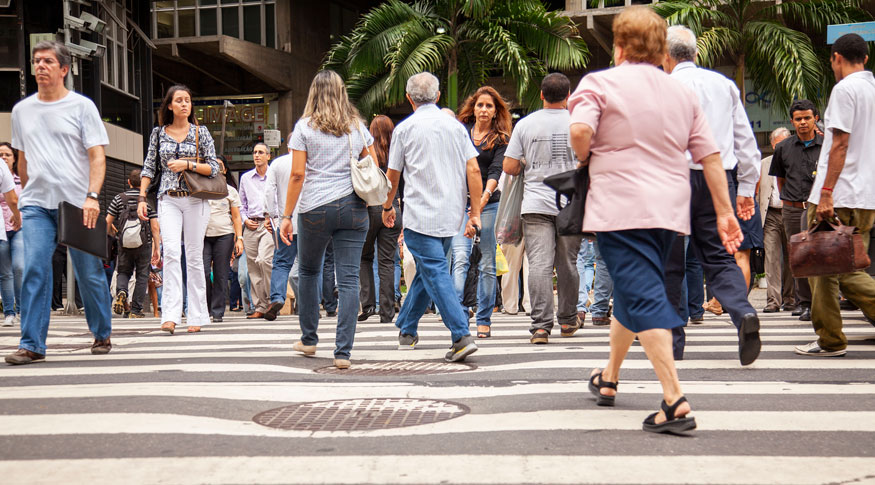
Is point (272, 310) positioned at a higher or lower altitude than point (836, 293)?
lower

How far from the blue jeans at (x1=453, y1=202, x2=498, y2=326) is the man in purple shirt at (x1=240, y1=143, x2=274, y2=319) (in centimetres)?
418

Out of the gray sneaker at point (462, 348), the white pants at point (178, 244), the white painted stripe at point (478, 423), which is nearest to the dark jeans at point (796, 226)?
the gray sneaker at point (462, 348)

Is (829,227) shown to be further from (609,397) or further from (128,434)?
(128,434)

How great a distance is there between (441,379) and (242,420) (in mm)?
1675

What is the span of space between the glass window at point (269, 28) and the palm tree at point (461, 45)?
31.8 feet

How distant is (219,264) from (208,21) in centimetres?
2314

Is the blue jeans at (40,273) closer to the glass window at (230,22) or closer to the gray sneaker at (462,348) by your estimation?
the gray sneaker at (462,348)

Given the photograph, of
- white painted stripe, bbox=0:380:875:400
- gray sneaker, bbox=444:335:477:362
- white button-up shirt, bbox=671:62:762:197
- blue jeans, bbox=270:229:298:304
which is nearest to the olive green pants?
white button-up shirt, bbox=671:62:762:197

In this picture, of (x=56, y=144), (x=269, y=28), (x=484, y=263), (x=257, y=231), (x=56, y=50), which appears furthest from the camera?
(x=269, y=28)

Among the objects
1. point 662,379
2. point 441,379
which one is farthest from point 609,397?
point 441,379

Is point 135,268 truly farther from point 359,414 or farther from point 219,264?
point 359,414

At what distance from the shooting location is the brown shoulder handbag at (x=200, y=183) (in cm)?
962

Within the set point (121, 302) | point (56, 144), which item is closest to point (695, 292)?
point (56, 144)

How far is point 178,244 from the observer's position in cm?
969
